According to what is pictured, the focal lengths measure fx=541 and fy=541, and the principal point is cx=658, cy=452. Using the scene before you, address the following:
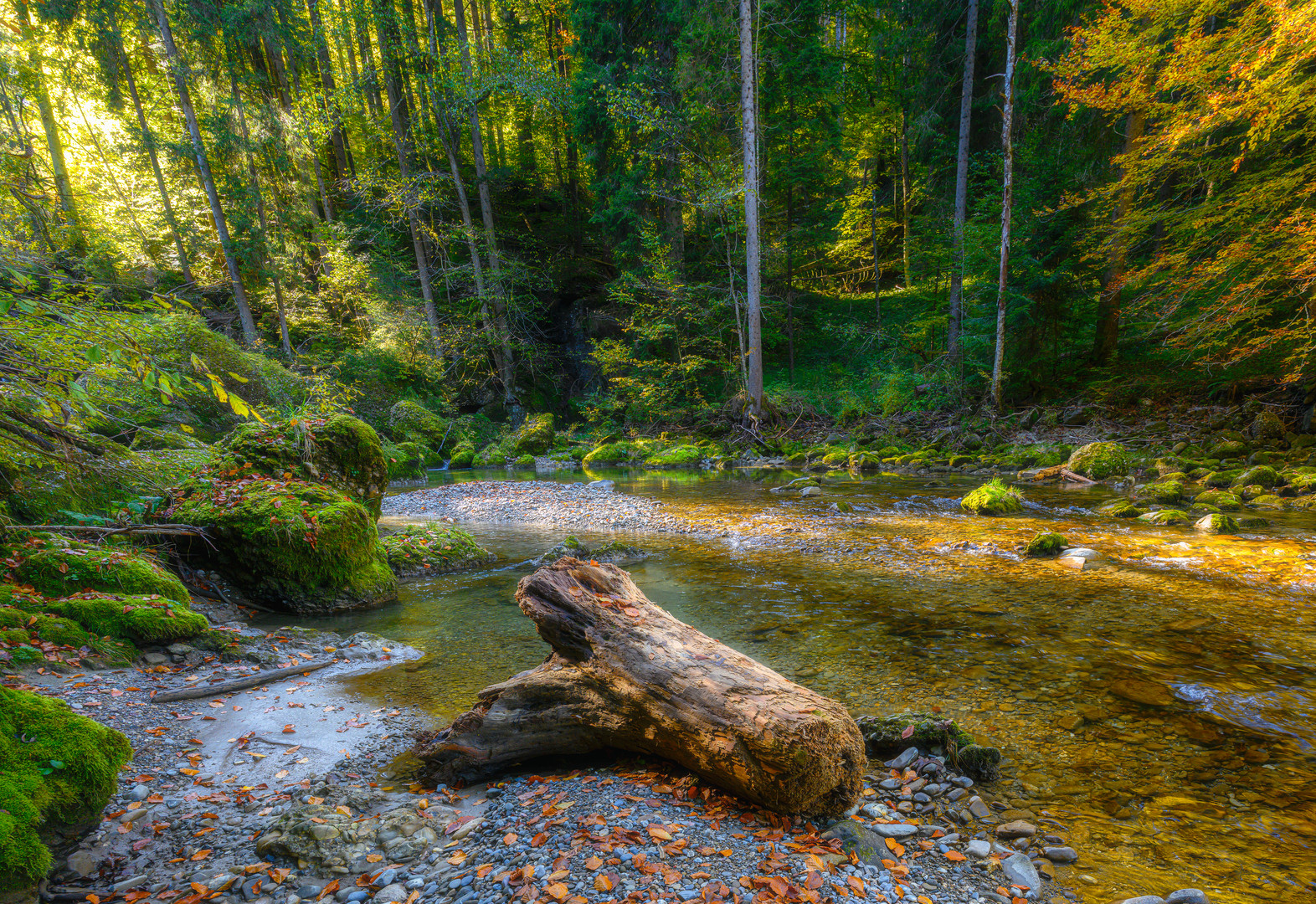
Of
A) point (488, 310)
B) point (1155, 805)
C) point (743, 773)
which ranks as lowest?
point (1155, 805)

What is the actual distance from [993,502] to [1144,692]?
19.6 ft

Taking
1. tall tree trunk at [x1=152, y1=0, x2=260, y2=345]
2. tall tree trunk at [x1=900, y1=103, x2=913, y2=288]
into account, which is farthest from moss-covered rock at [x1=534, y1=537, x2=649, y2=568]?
tall tree trunk at [x1=900, y1=103, x2=913, y2=288]

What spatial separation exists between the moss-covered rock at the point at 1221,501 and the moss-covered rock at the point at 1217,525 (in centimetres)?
130

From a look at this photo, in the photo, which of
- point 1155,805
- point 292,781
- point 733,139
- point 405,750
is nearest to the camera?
point 1155,805

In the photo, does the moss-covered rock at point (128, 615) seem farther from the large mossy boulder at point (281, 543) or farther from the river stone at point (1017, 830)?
the river stone at point (1017, 830)

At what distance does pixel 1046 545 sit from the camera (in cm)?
711

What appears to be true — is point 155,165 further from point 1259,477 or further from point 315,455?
point 1259,477

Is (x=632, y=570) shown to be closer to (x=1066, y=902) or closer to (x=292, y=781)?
(x=292, y=781)

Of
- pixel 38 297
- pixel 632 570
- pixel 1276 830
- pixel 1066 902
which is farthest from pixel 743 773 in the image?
pixel 632 570

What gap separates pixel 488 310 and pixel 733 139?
12215 mm

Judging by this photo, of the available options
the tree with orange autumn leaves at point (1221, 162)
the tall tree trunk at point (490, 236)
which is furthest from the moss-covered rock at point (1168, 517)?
the tall tree trunk at point (490, 236)

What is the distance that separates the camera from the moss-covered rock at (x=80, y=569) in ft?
14.6

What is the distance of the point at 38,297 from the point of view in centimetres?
283

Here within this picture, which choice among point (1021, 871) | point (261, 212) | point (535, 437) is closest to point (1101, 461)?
point (1021, 871)
